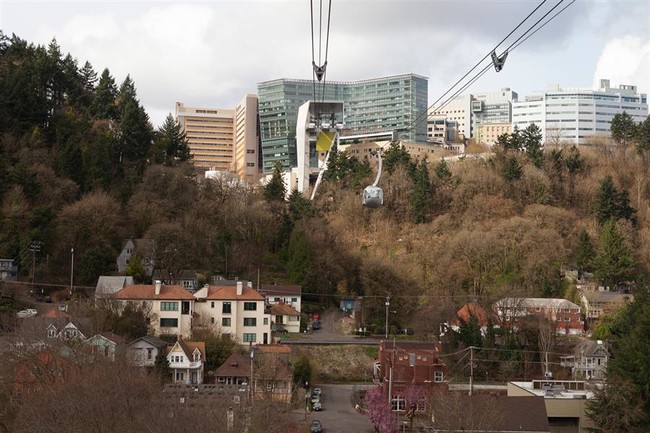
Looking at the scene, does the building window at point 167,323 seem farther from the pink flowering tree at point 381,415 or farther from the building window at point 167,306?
the pink flowering tree at point 381,415

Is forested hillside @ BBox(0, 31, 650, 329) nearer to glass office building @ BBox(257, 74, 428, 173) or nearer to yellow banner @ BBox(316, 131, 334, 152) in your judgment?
glass office building @ BBox(257, 74, 428, 173)

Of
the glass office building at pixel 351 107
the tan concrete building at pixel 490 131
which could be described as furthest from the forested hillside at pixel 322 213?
the tan concrete building at pixel 490 131

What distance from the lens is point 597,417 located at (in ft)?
108

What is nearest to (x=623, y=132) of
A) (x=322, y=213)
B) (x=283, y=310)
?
(x=322, y=213)

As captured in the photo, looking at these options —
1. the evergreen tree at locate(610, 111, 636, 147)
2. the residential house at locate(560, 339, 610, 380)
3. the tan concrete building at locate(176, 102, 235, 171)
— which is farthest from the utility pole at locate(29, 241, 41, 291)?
the tan concrete building at locate(176, 102, 235, 171)

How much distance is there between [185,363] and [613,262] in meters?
28.3

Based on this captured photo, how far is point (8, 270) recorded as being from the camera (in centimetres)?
4719

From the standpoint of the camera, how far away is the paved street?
115 ft

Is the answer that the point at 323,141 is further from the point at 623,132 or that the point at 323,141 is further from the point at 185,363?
the point at 623,132

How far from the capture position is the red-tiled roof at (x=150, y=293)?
45.1m

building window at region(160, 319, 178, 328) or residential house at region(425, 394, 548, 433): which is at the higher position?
building window at region(160, 319, 178, 328)

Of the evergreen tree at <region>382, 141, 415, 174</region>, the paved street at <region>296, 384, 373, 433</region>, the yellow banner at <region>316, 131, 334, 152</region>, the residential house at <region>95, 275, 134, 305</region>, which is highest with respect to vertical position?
the evergreen tree at <region>382, 141, 415, 174</region>

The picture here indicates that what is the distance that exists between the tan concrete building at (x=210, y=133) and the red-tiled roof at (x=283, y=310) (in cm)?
6751

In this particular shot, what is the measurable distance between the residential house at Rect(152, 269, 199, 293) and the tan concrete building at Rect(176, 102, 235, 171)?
2597 inches
